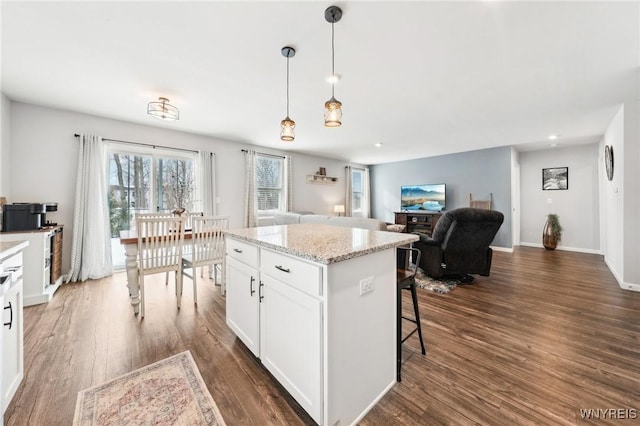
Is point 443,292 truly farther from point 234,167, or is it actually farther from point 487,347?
point 234,167

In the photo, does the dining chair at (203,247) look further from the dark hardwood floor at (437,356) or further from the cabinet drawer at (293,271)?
the cabinet drawer at (293,271)

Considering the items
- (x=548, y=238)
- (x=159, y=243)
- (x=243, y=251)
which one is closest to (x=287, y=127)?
(x=243, y=251)

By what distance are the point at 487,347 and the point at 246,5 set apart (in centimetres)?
306

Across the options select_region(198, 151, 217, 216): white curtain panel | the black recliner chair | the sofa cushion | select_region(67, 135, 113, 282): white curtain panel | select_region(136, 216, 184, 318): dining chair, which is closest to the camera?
select_region(136, 216, 184, 318): dining chair

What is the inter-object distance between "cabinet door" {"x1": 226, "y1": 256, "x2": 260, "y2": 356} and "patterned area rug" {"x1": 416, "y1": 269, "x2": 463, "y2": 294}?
2.39m

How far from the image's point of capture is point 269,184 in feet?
20.0

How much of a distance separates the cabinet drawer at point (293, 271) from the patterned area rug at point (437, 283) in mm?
2484

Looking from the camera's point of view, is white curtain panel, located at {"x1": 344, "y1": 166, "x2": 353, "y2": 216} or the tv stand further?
white curtain panel, located at {"x1": 344, "y1": 166, "x2": 353, "y2": 216}

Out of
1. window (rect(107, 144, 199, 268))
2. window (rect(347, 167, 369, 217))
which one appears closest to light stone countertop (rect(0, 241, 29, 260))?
window (rect(107, 144, 199, 268))

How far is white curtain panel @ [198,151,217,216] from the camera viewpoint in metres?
4.80

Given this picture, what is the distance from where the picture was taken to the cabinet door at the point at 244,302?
5.55 feet

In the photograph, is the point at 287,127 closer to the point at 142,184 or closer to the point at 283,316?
the point at 283,316

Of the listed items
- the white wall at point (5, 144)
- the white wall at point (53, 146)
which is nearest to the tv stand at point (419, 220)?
the white wall at point (53, 146)

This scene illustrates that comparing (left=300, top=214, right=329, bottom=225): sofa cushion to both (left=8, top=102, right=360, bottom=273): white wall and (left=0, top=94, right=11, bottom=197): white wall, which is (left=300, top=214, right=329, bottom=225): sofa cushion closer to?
(left=8, top=102, right=360, bottom=273): white wall
